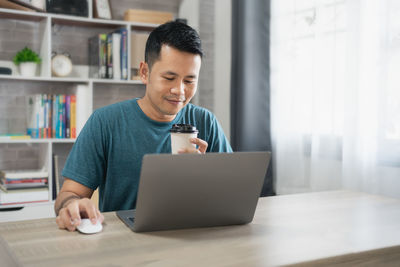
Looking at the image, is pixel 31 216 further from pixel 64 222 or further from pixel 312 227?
pixel 312 227

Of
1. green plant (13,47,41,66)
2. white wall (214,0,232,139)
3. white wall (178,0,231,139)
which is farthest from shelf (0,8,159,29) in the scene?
white wall (214,0,232,139)

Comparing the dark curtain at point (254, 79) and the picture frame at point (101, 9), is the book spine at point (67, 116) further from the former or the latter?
the dark curtain at point (254, 79)

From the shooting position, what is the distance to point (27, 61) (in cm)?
280

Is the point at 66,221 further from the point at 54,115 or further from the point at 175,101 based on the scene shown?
the point at 54,115

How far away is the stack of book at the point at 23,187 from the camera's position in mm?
2680

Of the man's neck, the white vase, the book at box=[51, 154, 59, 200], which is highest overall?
the white vase

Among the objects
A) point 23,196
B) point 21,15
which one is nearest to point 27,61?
point 21,15

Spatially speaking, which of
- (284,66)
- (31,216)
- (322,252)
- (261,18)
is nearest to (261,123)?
(284,66)

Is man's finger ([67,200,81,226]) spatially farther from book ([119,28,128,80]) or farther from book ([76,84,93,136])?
book ([119,28,128,80])

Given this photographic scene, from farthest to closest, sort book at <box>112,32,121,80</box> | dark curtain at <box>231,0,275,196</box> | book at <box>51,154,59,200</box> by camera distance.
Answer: book at <box>112,32,121,80</box> → book at <box>51,154,59,200</box> → dark curtain at <box>231,0,275,196</box>

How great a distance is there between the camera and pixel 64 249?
3.03 feet

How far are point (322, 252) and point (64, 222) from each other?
601 millimetres

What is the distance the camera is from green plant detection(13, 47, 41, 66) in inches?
110

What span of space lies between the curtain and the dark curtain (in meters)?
0.05
